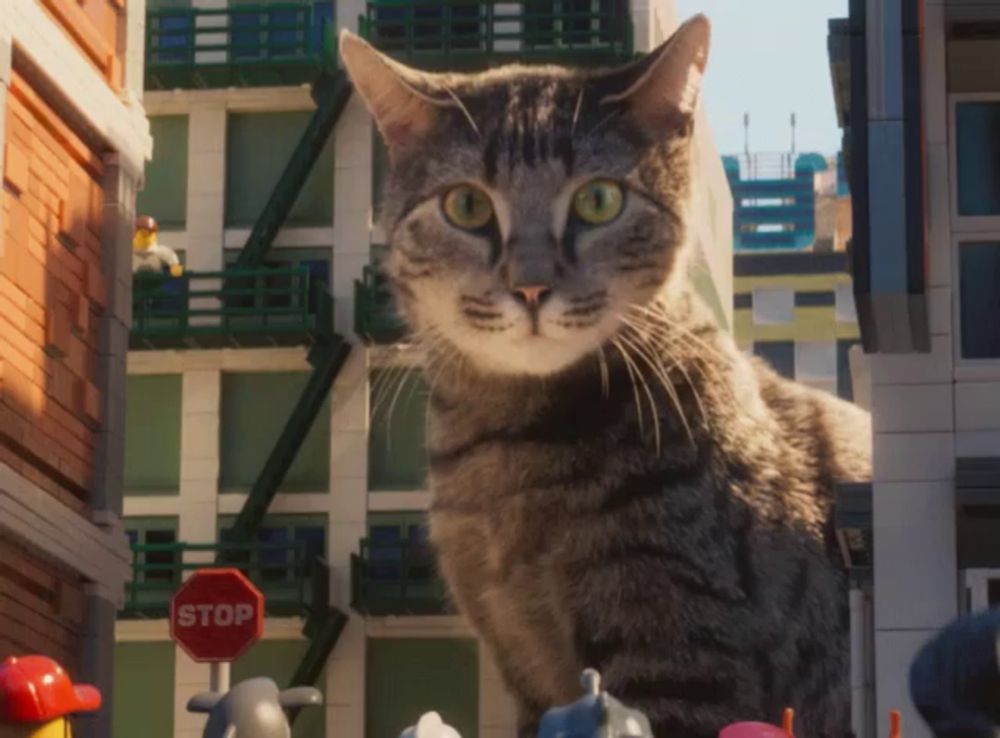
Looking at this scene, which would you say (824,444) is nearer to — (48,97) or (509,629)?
(509,629)

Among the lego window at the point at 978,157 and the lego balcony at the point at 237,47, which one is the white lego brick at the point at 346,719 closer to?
the lego balcony at the point at 237,47

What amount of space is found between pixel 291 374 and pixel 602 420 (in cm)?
2750

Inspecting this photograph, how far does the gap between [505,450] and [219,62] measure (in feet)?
92.5

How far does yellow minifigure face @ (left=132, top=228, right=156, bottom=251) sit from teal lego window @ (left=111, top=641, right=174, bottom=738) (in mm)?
15162

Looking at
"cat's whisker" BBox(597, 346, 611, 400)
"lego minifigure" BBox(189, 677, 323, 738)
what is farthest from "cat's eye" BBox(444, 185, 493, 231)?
"lego minifigure" BBox(189, 677, 323, 738)

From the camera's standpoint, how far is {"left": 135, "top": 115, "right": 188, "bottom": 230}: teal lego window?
146ft

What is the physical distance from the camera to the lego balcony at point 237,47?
44.1 meters

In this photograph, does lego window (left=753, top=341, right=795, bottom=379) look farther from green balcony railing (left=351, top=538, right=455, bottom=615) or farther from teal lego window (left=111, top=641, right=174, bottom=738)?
teal lego window (left=111, top=641, right=174, bottom=738)

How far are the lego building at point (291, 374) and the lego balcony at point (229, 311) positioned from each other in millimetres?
44

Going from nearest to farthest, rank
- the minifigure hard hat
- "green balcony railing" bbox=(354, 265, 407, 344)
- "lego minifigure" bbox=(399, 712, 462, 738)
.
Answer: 1. "lego minifigure" bbox=(399, 712, 462, 738)
2. the minifigure hard hat
3. "green balcony railing" bbox=(354, 265, 407, 344)

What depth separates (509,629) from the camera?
54.9 ft

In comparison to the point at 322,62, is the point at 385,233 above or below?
below

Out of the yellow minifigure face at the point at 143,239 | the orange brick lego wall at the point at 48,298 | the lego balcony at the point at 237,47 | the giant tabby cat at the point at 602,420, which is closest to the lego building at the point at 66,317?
the orange brick lego wall at the point at 48,298

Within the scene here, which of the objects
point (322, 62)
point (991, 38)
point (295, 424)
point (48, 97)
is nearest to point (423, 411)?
point (295, 424)
